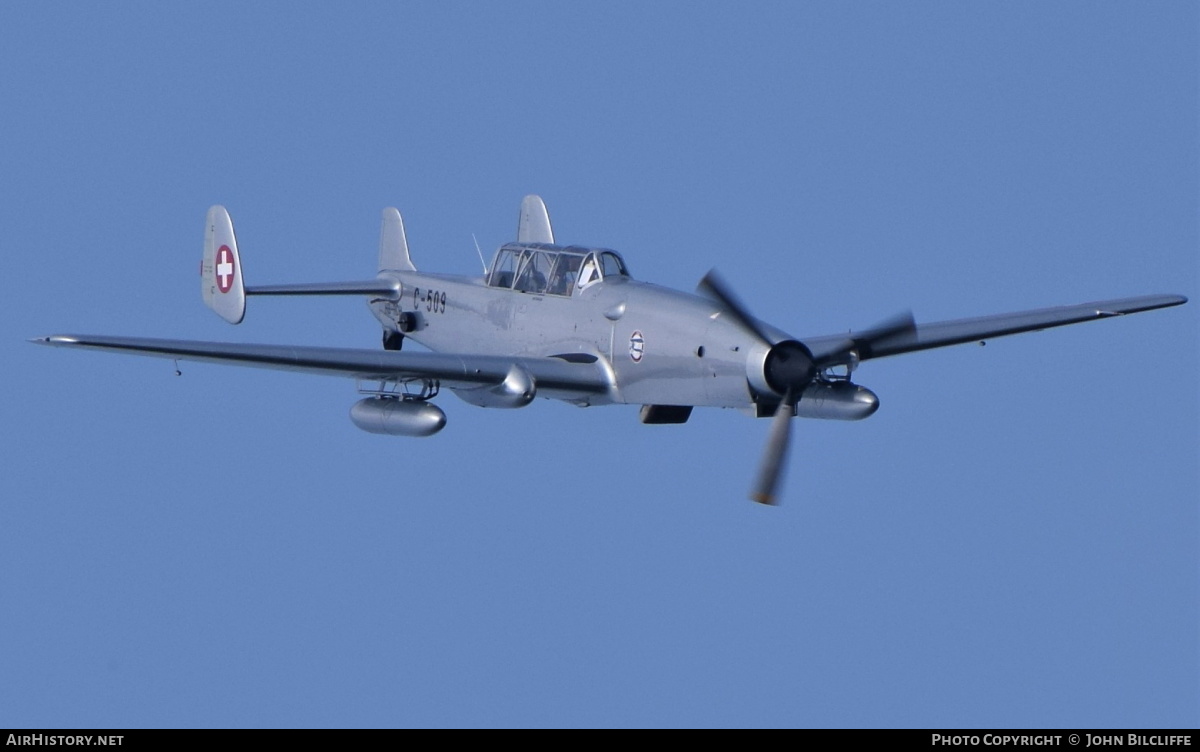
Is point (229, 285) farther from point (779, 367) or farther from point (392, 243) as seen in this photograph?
point (779, 367)

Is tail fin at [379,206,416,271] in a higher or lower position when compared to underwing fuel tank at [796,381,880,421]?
higher

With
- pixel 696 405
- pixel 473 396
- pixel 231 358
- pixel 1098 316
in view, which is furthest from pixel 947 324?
pixel 231 358

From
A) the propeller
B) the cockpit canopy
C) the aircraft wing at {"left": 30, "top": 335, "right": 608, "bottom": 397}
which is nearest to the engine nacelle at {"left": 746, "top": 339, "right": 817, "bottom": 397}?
the propeller

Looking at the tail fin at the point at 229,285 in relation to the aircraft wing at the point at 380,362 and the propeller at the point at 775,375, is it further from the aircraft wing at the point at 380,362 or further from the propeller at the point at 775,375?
the propeller at the point at 775,375

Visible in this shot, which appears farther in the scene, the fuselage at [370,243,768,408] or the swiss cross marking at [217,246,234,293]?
the swiss cross marking at [217,246,234,293]

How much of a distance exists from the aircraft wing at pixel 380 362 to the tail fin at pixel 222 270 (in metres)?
5.98

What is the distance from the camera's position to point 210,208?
34.7 meters

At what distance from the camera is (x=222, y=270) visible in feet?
Answer: 112

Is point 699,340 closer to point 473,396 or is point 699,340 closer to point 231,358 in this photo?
point 473,396

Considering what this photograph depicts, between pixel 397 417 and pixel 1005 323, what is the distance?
10803 mm

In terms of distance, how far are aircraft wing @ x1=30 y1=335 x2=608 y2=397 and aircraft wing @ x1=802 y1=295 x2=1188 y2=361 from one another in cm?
369

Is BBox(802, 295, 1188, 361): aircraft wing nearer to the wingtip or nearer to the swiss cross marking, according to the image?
the wingtip

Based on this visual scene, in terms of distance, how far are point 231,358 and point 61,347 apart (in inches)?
97.6

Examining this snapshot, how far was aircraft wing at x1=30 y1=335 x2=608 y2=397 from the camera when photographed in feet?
87.6
